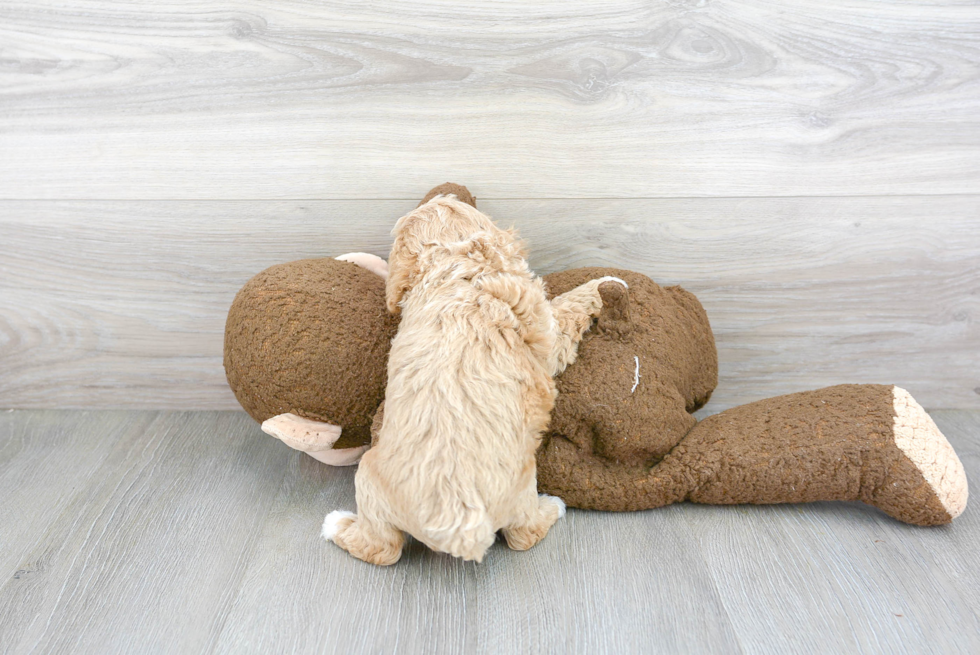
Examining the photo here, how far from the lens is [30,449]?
117 centimetres

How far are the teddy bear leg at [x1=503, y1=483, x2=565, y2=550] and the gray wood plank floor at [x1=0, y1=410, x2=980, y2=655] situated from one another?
0.02 m

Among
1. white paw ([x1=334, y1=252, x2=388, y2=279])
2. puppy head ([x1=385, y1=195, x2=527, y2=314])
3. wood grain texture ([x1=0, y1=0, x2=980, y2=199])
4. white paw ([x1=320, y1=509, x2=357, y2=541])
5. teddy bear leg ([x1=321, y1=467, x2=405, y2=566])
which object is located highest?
wood grain texture ([x1=0, y1=0, x2=980, y2=199])

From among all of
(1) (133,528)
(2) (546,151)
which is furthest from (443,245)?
(1) (133,528)

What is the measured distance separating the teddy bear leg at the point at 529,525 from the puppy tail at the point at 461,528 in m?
0.11

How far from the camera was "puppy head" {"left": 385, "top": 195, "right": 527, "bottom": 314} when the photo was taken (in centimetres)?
83

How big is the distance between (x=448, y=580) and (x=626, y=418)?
1.06ft

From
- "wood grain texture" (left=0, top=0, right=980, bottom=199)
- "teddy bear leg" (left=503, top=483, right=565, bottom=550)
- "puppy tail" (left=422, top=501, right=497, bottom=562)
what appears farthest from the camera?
"wood grain texture" (left=0, top=0, right=980, bottom=199)

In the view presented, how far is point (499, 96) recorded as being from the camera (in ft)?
3.40

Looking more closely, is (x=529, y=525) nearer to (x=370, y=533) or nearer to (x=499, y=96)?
(x=370, y=533)

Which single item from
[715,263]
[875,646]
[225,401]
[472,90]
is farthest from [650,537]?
→ [225,401]

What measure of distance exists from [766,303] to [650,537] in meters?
0.48

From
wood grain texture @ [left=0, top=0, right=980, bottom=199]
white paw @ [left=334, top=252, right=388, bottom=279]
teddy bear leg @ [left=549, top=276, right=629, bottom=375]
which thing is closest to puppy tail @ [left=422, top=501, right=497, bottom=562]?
teddy bear leg @ [left=549, top=276, right=629, bottom=375]

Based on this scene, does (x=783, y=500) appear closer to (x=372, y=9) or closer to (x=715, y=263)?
(x=715, y=263)

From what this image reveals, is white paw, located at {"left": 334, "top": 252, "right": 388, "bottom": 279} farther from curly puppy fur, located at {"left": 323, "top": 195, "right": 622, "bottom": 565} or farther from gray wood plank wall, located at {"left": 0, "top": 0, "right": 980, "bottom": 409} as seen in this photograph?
curly puppy fur, located at {"left": 323, "top": 195, "right": 622, "bottom": 565}
